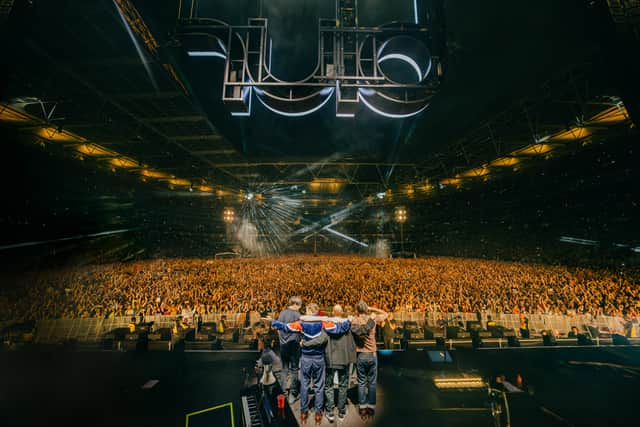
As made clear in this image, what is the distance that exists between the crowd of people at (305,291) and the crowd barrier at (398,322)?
1.51 ft

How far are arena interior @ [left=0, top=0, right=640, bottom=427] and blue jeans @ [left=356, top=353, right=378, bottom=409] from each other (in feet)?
0.11

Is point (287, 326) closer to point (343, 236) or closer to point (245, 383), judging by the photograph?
point (245, 383)

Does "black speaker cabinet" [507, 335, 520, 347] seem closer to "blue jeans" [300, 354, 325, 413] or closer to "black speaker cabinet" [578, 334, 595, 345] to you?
"black speaker cabinet" [578, 334, 595, 345]

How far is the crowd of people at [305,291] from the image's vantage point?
7.41 meters

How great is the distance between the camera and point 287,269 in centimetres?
1336

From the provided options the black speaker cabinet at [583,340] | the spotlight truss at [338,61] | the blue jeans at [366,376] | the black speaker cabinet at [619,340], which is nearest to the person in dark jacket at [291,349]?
the blue jeans at [366,376]

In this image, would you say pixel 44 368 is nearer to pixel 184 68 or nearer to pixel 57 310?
pixel 57 310

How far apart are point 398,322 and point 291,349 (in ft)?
15.5

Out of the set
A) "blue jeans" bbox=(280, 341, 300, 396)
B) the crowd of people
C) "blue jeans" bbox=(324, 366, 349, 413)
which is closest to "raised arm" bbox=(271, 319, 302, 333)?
"blue jeans" bbox=(280, 341, 300, 396)

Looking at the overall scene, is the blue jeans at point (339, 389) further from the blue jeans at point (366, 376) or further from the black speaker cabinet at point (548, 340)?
the black speaker cabinet at point (548, 340)

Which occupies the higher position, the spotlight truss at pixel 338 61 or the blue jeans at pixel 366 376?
the spotlight truss at pixel 338 61

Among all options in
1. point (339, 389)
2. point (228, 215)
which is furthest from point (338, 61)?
point (228, 215)

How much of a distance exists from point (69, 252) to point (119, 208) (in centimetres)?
291

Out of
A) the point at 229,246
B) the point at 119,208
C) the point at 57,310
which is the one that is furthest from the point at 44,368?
the point at 229,246
